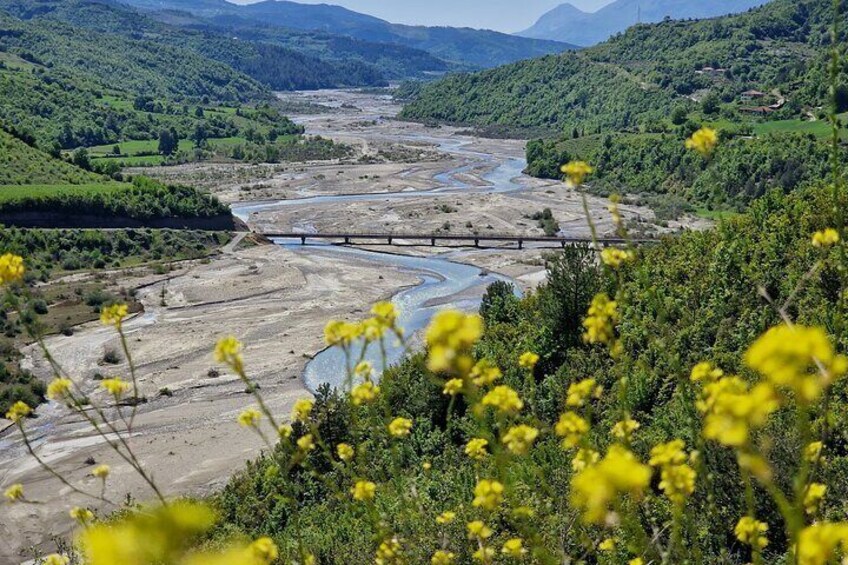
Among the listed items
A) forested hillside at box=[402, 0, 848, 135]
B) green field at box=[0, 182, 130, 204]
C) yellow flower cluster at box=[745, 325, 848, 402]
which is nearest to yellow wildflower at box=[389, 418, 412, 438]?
yellow flower cluster at box=[745, 325, 848, 402]

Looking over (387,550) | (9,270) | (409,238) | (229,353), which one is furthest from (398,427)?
(409,238)

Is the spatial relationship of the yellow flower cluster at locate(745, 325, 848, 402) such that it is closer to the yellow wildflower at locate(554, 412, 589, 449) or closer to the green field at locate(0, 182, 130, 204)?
the yellow wildflower at locate(554, 412, 589, 449)

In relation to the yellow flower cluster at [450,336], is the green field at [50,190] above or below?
below

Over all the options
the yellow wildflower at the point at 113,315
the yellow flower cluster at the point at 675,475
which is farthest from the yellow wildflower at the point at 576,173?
the yellow wildflower at the point at 113,315

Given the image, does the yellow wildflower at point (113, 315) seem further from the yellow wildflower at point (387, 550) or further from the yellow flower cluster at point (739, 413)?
the yellow flower cluster at point (739, 413)

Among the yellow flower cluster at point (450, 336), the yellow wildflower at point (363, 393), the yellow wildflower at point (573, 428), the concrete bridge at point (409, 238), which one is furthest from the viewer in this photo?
the concrete bridge at point (409, 238)

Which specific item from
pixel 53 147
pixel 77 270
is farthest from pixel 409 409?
pixel 53 147

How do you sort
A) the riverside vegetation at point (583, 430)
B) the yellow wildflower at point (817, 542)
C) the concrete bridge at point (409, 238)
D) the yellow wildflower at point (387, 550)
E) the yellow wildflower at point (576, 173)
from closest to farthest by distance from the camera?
the yellow wildflower at point (817, 542) → the riverside vegetation at point (583, 430) → the yellow wildflower at point (576, 173) → the yellow wildflower at point (387, 550) → the concrete bridge at point (409, 238)
